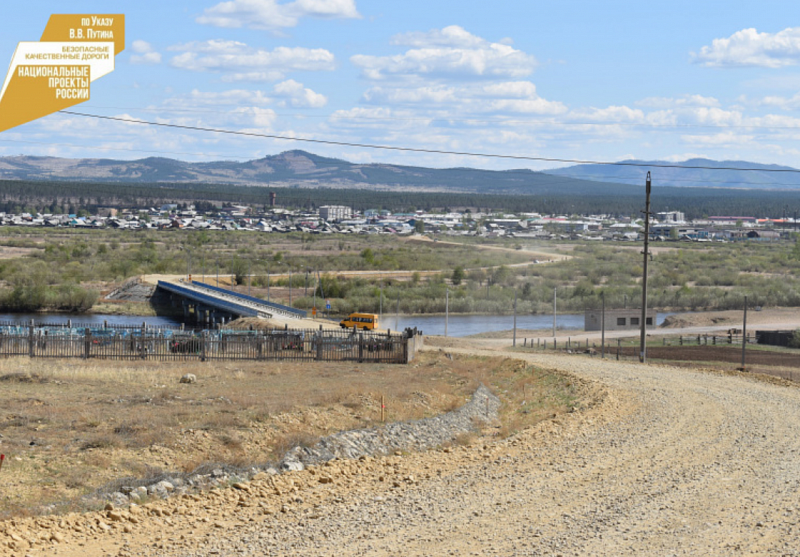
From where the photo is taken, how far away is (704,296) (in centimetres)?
10131

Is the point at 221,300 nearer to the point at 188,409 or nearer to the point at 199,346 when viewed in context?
the point at 199,346

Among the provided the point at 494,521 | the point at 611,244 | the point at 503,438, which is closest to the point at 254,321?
the point at 503,438

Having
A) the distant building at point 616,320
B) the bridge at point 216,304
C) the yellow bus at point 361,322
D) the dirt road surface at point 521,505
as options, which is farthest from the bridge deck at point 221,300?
the dirt road surface at point 521,505

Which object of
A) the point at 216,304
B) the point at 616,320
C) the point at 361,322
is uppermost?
the point at 361,322

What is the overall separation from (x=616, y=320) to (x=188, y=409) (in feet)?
199

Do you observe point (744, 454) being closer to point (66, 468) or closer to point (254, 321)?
point (66, 468)

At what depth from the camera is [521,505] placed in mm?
13570

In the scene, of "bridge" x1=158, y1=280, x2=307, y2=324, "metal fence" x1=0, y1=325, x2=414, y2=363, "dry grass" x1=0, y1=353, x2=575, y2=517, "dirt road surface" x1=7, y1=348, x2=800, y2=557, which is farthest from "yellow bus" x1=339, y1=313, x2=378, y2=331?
"dirt road surface" x1=7, y1=348, x2=800, y2=557

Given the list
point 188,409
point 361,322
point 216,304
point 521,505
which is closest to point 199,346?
point 188,409

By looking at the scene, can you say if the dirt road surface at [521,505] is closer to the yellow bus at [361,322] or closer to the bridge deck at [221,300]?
the yellow bus at [361,322]

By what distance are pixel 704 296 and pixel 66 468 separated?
9532 centimetres

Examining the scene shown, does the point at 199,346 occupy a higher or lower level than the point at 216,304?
higher

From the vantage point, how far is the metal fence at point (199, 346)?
112ft

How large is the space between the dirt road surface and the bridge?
54173 mm
